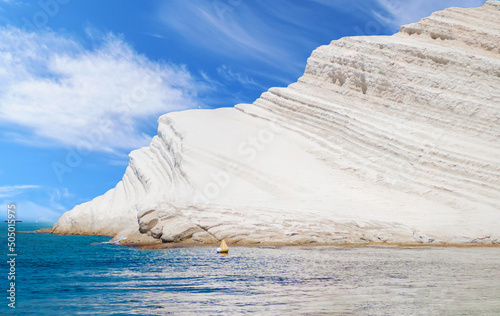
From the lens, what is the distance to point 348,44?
3759cm

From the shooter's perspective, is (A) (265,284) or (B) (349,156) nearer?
(A) (265,284)

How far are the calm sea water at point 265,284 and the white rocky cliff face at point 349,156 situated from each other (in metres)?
6.05

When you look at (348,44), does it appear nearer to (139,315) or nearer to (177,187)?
(177,187)

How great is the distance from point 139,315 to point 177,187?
75.5 feet

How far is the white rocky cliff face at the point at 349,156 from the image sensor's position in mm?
24531

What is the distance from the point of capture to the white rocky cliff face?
966 inches

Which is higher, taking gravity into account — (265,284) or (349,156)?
(349,156)

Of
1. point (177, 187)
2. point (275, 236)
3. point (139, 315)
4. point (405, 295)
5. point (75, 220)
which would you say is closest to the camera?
point (139, 315)

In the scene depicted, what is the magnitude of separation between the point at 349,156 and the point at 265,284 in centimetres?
2228

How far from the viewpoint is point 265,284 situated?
11.4 m

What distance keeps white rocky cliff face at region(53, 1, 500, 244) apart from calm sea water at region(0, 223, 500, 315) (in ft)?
19.8

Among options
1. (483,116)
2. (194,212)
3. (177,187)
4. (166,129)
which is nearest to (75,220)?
(166,129)

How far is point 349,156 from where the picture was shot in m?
32.3

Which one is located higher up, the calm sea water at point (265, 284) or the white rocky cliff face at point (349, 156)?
the white rocky cliff face at point (349, 156)
